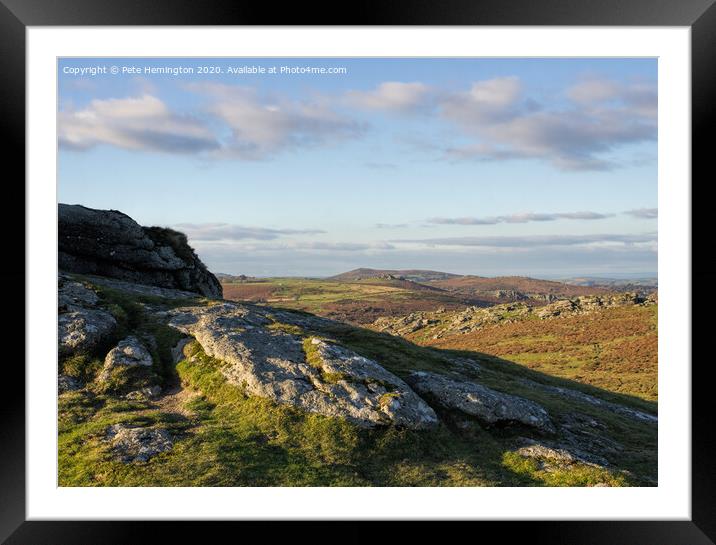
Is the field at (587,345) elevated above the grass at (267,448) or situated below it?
below

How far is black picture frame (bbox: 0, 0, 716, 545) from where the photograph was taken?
1468 cm

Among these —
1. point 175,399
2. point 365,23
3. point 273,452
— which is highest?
point 365,23

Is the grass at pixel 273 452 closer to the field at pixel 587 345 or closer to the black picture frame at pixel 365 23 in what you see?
the black picture frame at pixel 365 23

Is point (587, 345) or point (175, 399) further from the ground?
point (175, 399)

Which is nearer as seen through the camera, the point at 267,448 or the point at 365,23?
the point at 365,23

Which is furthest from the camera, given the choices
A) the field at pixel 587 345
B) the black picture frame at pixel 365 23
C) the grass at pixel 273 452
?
the field at pixel 587 345

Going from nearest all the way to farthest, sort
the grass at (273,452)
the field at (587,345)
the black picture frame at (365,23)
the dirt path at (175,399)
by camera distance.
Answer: the black picture frame at (365,23) → the grass at (273,452) → the dirt path at (175,399) → the field at (587,345)

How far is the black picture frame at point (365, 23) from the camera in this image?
48.2 feet

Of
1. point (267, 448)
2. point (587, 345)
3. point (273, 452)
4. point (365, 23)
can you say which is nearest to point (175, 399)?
point (267, 448)

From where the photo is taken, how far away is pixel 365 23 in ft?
49.5

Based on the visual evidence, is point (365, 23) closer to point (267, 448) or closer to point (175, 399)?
point (267, 448)

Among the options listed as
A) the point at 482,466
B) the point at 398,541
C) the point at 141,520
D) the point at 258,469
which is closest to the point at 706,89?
the point at 482,466

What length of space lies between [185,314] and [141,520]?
44.7 feet

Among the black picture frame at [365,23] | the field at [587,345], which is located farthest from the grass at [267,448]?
the field at [587,345]
